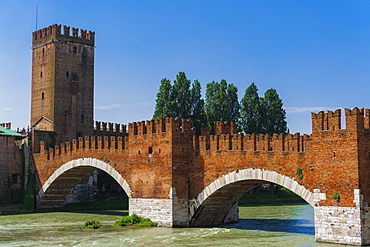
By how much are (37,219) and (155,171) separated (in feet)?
31.1

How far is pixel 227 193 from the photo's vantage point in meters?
24.7

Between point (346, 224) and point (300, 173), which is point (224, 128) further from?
point (346, 224)

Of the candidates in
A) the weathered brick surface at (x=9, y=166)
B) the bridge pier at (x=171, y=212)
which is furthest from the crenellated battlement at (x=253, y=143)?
the weathered brick surface at (x=9, y=166)

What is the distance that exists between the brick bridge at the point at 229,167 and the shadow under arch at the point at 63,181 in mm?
170

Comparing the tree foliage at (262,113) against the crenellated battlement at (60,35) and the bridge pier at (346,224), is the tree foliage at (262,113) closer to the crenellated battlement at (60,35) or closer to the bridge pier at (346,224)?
the crenellated battlement at (60,35)

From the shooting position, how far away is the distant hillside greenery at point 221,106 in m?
45.6

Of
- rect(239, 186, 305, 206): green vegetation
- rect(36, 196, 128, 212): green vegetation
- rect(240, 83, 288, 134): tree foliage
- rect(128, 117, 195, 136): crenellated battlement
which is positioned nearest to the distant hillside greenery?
rect(240, 83, 288, 134): tree foliage

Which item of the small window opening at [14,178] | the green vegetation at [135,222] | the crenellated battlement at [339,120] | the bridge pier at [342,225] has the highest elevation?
the crenellated battlement at [339,120]

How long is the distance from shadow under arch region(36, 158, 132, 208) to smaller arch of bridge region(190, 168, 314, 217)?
8.39 meters

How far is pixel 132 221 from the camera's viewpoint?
84.1 ft

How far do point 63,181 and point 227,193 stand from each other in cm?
1477

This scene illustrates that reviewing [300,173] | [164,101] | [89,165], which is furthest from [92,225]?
[164,101]

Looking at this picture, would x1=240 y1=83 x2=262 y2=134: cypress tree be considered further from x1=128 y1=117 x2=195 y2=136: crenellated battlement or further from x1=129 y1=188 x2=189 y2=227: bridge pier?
x1=129 y1=188 x2=189 y2=227: bridge pier

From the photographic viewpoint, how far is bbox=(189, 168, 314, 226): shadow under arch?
21.6 meters
